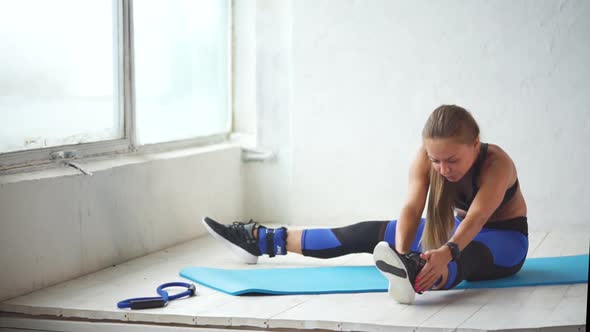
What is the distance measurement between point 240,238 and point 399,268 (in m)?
1.04

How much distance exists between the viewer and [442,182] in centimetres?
339

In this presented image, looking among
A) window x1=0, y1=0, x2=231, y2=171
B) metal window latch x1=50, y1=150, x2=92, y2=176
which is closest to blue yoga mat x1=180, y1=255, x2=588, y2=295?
metal window latch x1=50, y1=150, x2=92, y2=176

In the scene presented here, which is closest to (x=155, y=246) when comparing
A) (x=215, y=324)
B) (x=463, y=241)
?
(x=215, y=324)

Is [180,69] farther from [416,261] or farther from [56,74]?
[416,261]

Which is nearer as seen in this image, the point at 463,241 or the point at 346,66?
the point at 463,241

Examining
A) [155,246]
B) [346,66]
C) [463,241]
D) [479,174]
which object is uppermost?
[346,66]

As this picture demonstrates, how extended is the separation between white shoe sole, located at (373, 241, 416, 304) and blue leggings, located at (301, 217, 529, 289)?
194 mm

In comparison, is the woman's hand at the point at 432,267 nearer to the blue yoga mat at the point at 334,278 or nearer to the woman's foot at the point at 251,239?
the blue yoga mat at the point at 334,278

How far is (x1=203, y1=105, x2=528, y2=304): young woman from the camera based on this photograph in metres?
3.17

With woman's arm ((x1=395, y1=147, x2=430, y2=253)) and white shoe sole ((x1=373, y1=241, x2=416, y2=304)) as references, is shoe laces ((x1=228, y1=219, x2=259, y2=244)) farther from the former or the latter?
white shoe sole ((x1=373, y1=241, x2=416, y2=304))

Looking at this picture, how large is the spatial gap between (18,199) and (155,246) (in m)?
1.02

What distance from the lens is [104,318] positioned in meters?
3.22

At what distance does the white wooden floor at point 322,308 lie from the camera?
117 inches

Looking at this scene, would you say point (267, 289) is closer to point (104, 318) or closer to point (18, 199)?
point (104, 318)
